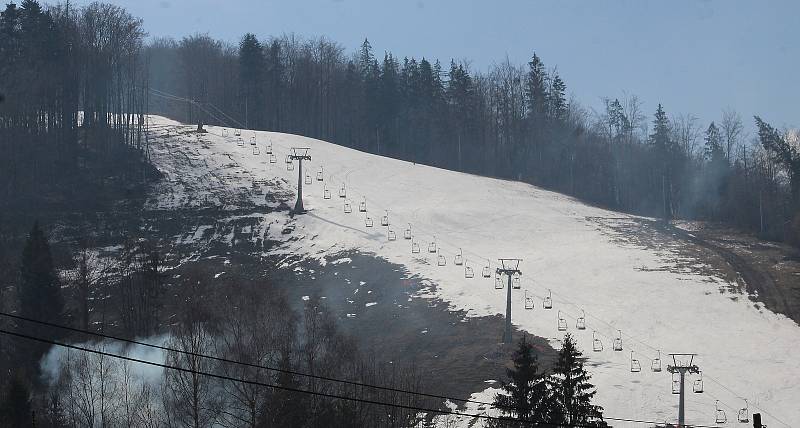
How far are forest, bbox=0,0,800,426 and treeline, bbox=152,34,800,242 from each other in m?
0.26

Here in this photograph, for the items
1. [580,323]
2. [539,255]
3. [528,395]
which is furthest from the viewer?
[539,255]

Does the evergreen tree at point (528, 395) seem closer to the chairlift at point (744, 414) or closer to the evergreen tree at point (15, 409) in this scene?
the chairlift at point (744, 414)

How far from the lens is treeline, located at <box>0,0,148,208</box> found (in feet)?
246

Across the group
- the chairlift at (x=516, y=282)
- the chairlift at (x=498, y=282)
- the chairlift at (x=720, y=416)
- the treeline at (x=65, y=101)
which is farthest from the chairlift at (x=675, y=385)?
the treeline at (x=65, y=101)

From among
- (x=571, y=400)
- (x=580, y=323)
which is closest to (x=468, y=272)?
(x=580, y=323)

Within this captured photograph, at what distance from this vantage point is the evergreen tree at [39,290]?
47.9 meters

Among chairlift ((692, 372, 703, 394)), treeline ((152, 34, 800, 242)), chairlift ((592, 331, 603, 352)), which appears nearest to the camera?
chairlift ((692, 372, 703, 394))

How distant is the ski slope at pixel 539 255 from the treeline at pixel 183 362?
7376 mm

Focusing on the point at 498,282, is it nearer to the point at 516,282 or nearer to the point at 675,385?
the point at 516,282

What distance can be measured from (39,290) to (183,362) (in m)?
13.7

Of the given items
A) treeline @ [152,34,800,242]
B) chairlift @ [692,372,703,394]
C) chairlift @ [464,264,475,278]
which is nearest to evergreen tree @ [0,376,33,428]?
chairlift @ [692,372,703,394]

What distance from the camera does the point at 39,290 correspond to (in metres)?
48.5

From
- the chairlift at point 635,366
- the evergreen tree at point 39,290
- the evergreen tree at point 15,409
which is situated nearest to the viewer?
the evergreen tree at point 15,409

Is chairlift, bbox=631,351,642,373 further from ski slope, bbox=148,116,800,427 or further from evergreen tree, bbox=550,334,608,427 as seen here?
evergreen tree, bbox=550,334,608,427
